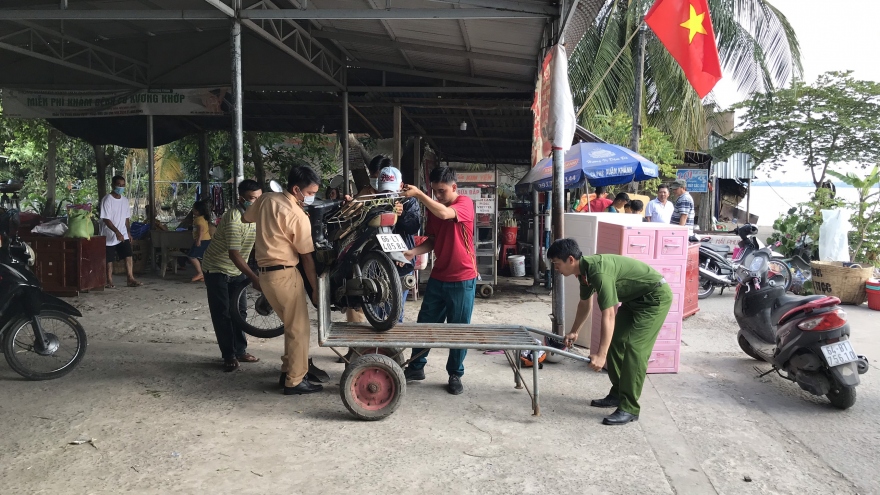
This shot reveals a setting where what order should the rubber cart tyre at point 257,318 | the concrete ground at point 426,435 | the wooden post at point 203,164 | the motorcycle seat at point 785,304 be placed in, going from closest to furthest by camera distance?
the concrete ground at point 426,435 < the motorcycle seat at point 785,304 < the rubber cart tyre at point 257,318 < the wooden post at point 203,164

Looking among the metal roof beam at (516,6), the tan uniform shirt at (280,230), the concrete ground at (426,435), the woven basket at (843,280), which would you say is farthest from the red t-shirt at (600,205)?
the tan uniform shirt at (280,230)

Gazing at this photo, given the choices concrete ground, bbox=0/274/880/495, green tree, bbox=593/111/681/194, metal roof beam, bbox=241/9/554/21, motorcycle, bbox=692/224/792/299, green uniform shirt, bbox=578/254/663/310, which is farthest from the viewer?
green tree, bbox=593/111/681/194

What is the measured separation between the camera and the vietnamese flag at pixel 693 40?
19.1 ft

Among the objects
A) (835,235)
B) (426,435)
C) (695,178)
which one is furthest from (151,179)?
→ (695,178)

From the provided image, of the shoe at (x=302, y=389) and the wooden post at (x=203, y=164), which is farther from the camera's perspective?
the wooden post at (x=203, y=164)

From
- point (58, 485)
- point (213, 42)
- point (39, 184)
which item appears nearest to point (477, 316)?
point (58, 485)

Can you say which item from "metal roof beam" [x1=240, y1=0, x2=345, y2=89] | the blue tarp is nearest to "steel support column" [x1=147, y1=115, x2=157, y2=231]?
"metal roof beam" [x1=240, y1=0, x2=345, y2=89]

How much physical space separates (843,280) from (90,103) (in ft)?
39.9

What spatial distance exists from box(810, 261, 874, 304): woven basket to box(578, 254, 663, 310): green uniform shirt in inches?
257

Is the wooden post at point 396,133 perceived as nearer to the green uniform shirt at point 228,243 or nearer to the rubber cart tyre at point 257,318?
the rubber cart tyre at point 257,318

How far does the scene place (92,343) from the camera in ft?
20.3

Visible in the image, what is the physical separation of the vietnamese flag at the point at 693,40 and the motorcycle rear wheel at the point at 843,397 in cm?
271

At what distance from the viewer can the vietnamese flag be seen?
5.83 m

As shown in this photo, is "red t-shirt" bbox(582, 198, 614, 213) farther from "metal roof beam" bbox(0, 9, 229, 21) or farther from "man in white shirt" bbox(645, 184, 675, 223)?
"metal roof beam" bbox(0, 9, 229, 21)
